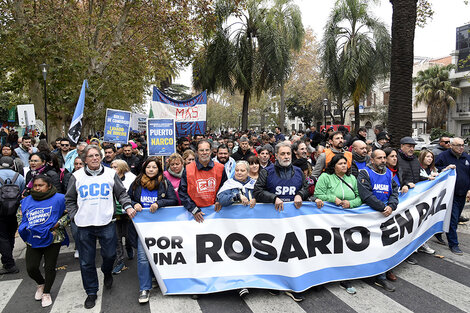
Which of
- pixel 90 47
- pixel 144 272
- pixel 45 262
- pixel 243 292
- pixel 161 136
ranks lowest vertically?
pixel 243 292

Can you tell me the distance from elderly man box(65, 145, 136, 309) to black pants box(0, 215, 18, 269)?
1632 mm

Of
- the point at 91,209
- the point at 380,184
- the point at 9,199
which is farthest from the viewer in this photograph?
the point at 9,199

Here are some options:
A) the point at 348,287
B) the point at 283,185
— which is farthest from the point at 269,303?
the point at 283,185

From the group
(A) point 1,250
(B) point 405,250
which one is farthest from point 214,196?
(A) point 1,250

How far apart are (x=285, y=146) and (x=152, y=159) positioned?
177cm

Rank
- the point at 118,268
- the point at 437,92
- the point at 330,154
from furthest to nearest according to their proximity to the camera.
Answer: the point at 437,92 < the point at 330,154 < the point at 118,268

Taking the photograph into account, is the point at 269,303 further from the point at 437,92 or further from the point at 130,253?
A: the point at 437,92

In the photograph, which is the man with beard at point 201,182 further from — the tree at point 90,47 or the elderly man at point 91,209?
the tree at point 90,47

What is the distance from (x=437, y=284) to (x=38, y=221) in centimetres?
504

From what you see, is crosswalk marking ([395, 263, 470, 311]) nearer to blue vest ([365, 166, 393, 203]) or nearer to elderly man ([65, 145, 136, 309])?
blue vest ([365, 166, 393, 203])

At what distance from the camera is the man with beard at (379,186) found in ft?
14.1

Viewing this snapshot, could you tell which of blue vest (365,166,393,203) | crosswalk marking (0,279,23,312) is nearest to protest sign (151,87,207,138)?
crosswalk marking (0,279,23,312)

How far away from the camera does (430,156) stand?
18.5ft

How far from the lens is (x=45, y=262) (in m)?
3.95
